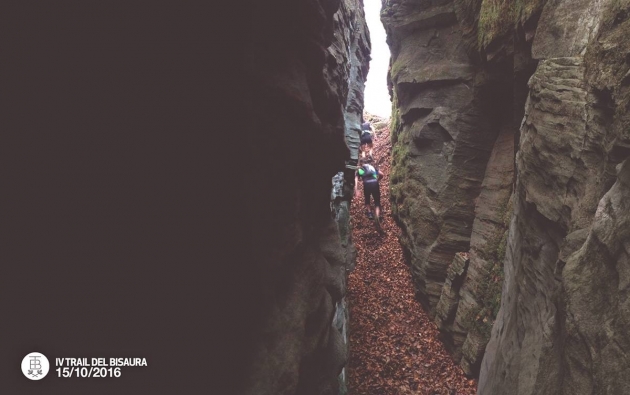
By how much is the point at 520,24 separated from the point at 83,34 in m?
9.86

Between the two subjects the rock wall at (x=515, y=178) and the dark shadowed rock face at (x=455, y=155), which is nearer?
the rock wall at (x=515, y=178)

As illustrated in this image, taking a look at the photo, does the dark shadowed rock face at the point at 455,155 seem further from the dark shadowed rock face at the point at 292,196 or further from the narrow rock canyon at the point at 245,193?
the dark shadowed rock face at the point at 292,196

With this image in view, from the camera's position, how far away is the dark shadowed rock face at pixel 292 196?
Answer: 5.19 metres

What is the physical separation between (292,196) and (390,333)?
8.36 metres

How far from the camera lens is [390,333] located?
40.5 ft

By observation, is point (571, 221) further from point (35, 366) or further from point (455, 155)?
point (455, 155)

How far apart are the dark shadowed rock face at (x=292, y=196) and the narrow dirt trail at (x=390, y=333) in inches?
153

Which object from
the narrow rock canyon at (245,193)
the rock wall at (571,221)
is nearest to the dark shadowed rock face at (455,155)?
the narrow rock canyon at (245,193)

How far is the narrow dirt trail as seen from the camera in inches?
409

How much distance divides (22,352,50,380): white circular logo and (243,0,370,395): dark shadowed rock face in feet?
7.87

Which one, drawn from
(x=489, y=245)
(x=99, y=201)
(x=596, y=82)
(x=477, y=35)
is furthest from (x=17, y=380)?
(x=477, y=35)

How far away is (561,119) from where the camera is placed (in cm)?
593

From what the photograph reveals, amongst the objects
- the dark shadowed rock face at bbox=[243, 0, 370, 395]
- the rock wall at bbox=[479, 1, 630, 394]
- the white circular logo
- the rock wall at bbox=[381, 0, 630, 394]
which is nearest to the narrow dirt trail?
the rock wall at bbox=[381, 0, 630, 394]

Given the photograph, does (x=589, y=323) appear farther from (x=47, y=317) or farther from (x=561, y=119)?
(x=47, y=317)
